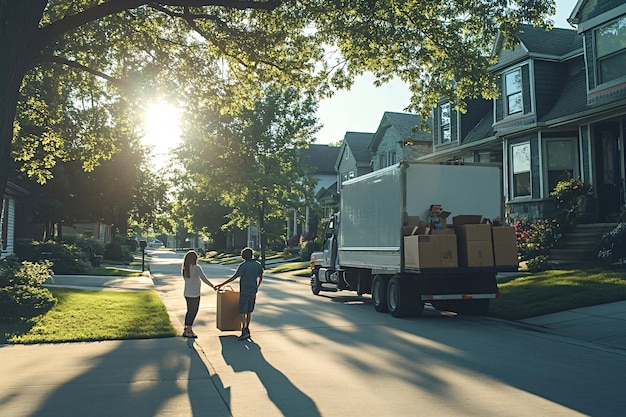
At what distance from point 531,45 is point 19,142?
19.9 meters

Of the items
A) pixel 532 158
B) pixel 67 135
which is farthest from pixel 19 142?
pixel 532 158

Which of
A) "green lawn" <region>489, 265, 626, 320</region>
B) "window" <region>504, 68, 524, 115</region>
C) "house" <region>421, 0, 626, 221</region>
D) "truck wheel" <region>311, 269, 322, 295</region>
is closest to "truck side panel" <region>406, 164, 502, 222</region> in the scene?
"green lawn" <region>489, 265, 626, 320</region>

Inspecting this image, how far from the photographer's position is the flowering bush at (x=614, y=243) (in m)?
18.2

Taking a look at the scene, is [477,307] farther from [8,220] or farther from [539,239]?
[8,220]

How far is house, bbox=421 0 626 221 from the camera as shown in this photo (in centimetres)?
2175

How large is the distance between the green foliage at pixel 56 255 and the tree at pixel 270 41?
12.9 m

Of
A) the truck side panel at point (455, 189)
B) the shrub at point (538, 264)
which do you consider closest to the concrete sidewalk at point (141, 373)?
the truck side panel at point (455, 189)

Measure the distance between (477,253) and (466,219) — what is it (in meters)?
0.83

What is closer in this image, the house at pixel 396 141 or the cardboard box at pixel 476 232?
the cardboard box at pixel 476 232

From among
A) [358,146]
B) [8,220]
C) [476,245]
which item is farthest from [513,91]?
[358,146]

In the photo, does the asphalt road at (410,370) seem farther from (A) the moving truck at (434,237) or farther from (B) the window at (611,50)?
(B) the window at (611,50)

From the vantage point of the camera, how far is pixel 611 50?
2156 centimetres

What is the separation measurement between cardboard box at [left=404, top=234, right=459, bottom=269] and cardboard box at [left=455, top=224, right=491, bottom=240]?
266 millimetres

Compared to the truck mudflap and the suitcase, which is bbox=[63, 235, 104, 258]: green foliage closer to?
the suitcase
